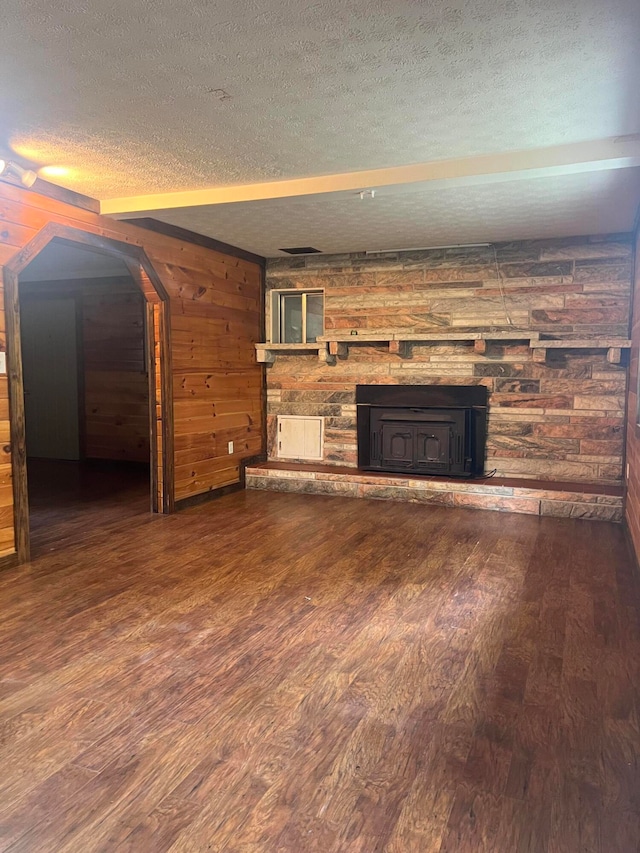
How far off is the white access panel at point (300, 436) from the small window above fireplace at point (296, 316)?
0.81 m

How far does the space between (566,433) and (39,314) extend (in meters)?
6.41

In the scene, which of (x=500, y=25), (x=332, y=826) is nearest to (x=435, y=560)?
(x=332, y=826)

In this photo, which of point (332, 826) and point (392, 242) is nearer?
point (332, 826)

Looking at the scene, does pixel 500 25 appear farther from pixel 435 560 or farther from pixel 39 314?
pixel 39 314

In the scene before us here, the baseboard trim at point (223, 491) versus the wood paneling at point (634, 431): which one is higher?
the wood paneling at point (634, 431)

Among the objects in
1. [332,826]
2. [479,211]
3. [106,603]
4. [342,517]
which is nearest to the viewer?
[332,826]

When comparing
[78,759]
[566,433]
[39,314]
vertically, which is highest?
[39,314]

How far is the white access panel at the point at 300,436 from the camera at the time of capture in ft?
20.5

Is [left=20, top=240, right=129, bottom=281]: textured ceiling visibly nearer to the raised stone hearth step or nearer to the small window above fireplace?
the small window above fireplace

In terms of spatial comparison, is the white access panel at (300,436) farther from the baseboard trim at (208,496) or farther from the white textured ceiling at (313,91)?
the white textured ceiling at (313,91)

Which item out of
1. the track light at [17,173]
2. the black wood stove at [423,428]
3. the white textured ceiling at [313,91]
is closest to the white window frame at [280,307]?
the black wood stove at [423,428]

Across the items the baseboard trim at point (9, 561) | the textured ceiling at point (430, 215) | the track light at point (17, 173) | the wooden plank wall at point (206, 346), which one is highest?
the textured ceiling at point (430, 215)

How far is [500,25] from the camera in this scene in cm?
198

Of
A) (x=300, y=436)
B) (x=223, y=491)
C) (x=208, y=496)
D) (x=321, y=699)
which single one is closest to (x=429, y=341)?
(x=300, y=436)
